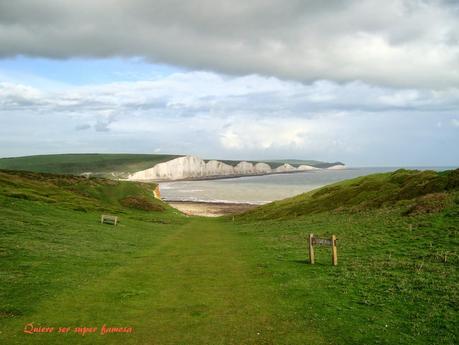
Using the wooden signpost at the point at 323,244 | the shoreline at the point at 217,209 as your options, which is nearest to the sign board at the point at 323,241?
the wooden signpost at the point at 323,244

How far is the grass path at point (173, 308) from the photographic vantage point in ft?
40.4

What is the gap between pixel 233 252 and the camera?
1185 inches

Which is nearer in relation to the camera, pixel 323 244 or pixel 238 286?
pixel 238 286

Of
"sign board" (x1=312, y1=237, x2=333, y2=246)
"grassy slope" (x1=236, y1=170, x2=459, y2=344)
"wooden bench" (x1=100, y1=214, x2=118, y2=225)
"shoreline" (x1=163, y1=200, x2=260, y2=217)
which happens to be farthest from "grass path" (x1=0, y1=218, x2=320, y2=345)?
"shoreline" (x1=163, y1=200, x2=260, y2=217)

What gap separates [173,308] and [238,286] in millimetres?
4408

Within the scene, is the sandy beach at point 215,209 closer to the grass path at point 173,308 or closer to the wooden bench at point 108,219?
the wooden bench at point 108,219

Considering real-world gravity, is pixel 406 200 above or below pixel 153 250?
above

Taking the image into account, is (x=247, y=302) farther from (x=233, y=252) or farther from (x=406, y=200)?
(x=406, y=200)

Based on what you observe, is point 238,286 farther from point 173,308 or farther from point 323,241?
point 323,241

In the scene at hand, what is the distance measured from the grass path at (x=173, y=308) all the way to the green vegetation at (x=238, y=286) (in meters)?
0.05

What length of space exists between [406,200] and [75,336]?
4145 cm

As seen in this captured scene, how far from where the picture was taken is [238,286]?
61.2ft

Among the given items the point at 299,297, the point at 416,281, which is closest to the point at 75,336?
the point at 299,297

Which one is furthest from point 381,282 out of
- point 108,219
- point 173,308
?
point 108,219
